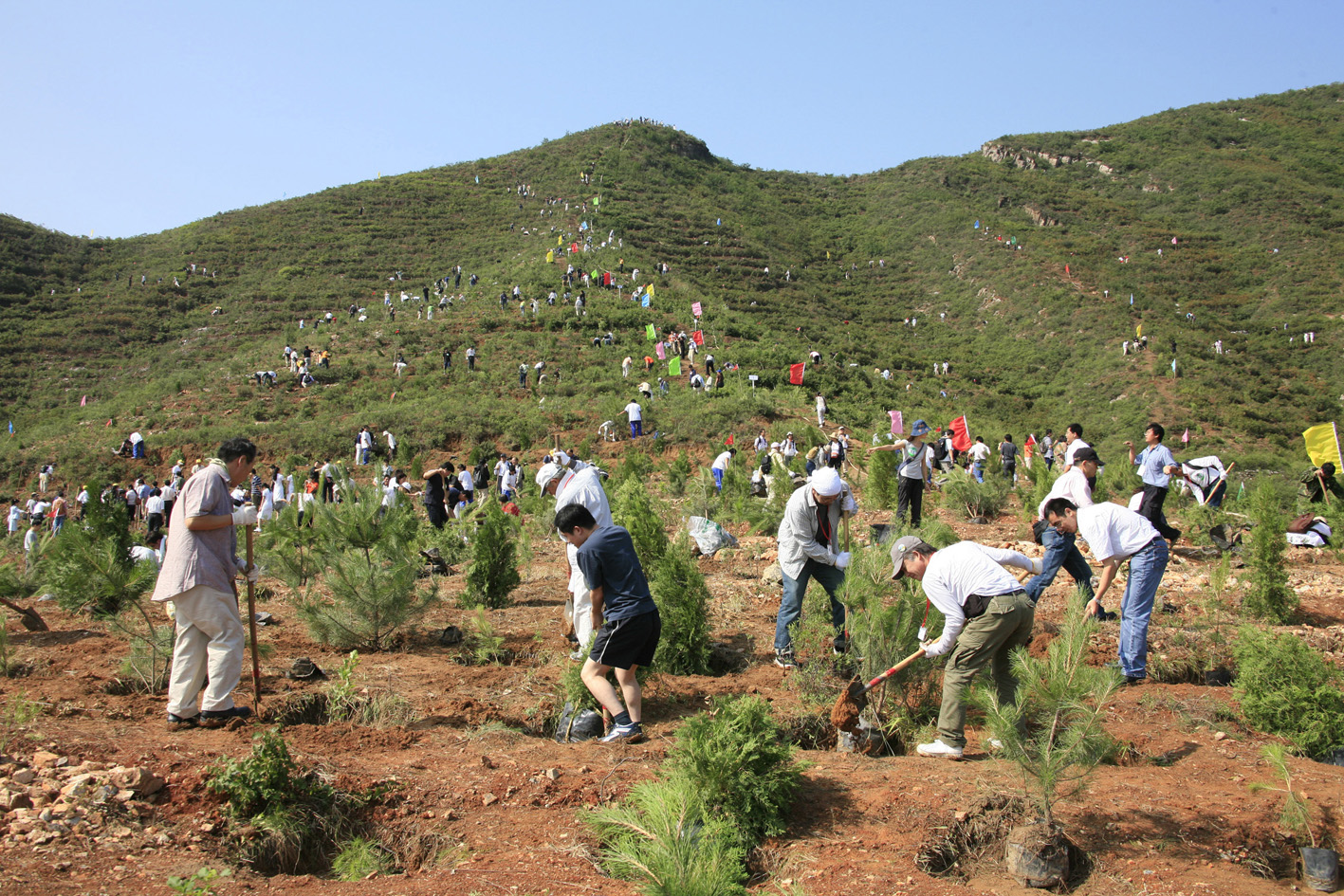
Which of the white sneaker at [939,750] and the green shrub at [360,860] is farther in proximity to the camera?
the white sneaker at [939,750]

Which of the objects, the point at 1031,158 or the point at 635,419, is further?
the point at 1031,158

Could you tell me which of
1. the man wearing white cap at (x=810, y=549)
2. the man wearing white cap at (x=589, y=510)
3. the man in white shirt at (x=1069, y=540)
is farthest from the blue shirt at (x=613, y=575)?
the man in white shirt at (x=1069, y=540)

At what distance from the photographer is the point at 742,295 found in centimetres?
4553

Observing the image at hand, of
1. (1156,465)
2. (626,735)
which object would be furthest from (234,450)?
(1156,465)

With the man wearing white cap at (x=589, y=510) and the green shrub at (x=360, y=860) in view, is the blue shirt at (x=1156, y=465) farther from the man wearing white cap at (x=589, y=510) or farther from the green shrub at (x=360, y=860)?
the green shrub at (x=360, y=860)

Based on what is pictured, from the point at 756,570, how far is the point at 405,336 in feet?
98.0

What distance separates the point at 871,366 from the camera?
37.4 m

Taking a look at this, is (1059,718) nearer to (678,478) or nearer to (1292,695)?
(1292,695)

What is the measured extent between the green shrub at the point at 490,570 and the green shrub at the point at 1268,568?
21.4ft

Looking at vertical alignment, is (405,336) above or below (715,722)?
above

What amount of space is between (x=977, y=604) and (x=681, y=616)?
87.3 inches

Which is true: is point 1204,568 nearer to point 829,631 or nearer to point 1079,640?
point 829,631

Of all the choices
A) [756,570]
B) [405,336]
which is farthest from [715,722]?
[405,336]

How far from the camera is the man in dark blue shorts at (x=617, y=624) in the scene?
4324mm
